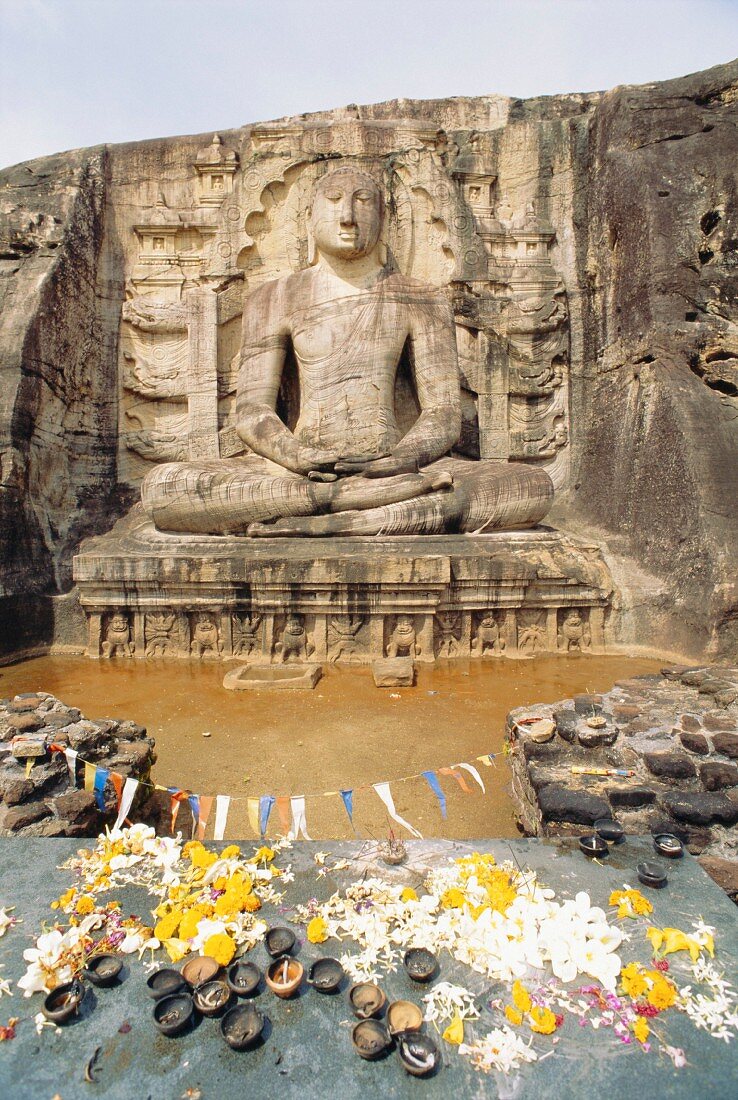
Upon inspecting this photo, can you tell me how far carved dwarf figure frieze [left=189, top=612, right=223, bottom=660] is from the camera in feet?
18.9

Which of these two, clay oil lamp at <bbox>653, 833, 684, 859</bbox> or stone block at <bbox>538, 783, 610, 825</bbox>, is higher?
clay oil lamp at <bbox>653, 833, 684, 859</bbox>

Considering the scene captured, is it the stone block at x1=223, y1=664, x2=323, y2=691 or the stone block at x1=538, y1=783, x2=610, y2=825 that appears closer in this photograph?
the stone block at x1=538, y1=783, x2=610, y2=825

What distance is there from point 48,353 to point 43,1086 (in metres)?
7.19

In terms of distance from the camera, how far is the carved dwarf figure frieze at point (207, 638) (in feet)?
18.9

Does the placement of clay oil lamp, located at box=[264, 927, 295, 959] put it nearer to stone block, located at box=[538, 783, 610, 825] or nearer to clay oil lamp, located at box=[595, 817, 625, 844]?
clay oil lamp, located at box=[595, 817, 625, 844]

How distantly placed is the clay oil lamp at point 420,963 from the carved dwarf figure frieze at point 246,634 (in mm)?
4426

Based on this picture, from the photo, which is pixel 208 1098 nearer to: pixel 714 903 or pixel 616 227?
pixel 714 903

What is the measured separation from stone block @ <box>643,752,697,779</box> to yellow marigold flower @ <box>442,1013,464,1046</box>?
5.71 feet

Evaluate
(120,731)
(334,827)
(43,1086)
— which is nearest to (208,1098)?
(43,1086)

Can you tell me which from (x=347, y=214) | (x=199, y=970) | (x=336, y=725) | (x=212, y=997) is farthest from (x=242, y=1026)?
(x=347, y=214)

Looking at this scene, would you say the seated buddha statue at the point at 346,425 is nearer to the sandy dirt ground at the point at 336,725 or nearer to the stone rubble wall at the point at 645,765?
the sandy dirt ground at the point at 336,725

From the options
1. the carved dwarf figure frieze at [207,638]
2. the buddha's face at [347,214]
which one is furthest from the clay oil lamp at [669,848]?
the buddha's face at [347,214]

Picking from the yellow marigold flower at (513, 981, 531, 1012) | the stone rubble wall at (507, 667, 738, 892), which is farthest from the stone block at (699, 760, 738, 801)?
the yellow marigold flower at (513, 981, 531, 1012)

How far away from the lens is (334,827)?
9.40 ft
